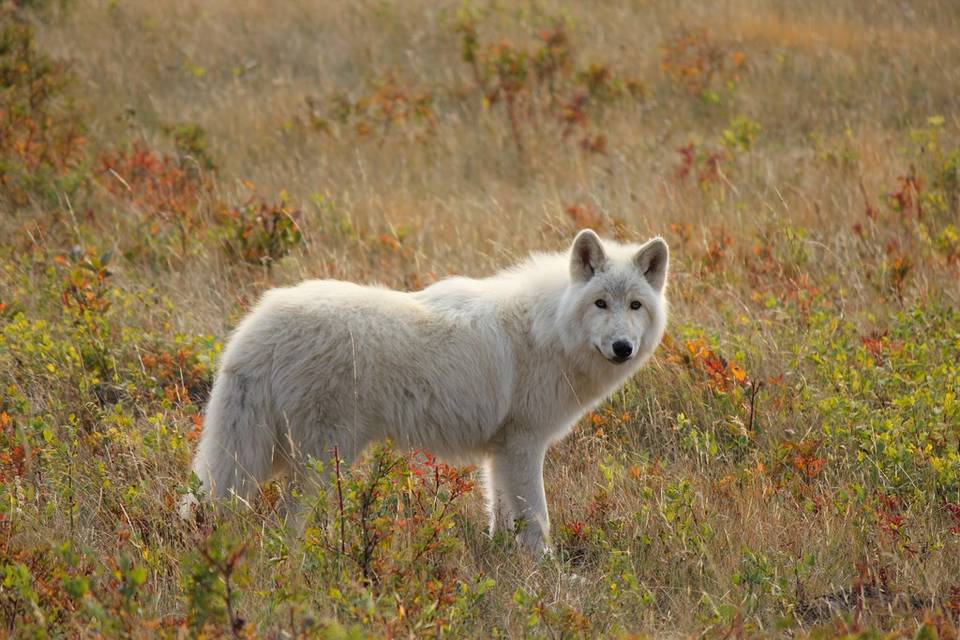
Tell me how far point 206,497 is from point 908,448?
3550 mm

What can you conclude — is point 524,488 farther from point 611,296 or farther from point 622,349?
point 611,296

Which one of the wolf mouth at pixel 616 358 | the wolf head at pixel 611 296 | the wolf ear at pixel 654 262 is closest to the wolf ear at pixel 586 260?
the wolf head at pixel 611 296

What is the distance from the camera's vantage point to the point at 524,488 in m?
4.82

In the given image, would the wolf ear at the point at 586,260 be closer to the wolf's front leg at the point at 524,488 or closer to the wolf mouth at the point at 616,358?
the wolf mouth at the point at 616,358

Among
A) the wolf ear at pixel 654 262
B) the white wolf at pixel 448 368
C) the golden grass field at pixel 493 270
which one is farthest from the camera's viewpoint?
the wolf ear at pixel 654 262

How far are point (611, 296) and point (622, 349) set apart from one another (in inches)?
13.5

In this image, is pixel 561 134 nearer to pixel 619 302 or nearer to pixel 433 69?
pixel 433 69

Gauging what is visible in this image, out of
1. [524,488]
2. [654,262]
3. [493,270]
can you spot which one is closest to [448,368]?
[524,488]

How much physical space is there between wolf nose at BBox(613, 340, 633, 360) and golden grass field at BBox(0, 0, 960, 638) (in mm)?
698

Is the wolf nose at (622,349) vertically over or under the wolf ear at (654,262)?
under

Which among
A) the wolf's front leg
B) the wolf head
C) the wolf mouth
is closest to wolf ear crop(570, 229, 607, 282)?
the wolf head

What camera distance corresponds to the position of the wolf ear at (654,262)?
4.89m

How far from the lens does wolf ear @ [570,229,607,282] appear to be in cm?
486

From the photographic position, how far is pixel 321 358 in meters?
4.31
